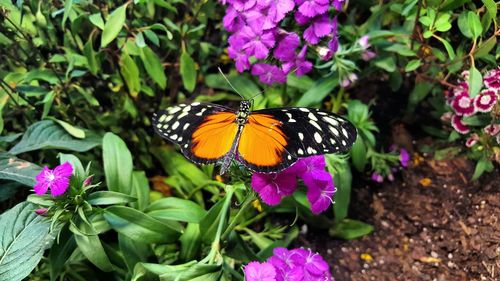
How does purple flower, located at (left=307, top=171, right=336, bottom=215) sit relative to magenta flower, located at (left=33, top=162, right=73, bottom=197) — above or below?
below

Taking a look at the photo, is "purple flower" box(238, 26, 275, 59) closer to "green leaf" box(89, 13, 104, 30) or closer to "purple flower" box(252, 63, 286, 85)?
"purple flower" box(252, 63, 286, 85)

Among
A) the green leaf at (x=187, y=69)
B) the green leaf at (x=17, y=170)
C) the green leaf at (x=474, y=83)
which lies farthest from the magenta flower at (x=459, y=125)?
the green leaf at (x=17, y=170)

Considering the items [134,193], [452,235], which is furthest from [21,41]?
[452,235]

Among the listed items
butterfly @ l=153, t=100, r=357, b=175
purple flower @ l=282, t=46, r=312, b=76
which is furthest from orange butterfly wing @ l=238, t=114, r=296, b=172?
purple flower @ l=282, t=46, r=312, b=76

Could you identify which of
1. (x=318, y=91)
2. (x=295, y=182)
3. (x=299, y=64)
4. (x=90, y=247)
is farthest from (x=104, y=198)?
(x=318, y=91)

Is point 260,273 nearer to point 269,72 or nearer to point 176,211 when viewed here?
point 176,211

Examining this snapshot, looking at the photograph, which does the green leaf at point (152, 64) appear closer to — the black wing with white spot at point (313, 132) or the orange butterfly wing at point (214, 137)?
the orange butterfly wing at point (214, 137)
